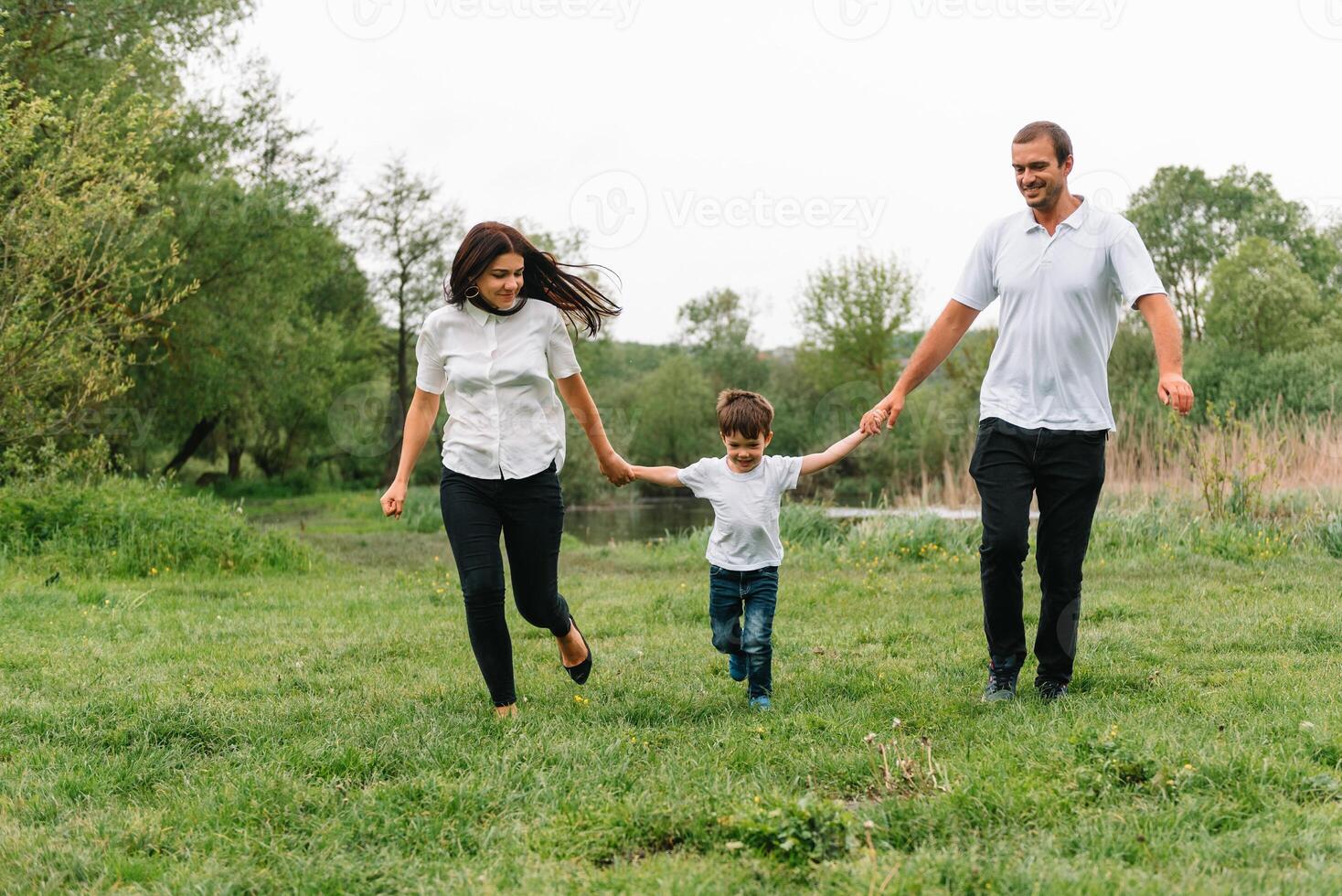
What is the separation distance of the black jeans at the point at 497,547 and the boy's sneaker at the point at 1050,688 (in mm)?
2234

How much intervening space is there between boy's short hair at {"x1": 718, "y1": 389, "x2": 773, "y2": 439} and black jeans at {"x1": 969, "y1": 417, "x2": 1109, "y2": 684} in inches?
38.4

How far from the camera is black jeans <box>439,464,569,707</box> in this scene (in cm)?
469

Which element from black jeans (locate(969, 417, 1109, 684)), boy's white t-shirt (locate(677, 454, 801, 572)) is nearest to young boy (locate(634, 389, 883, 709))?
boy's white t-shirt (locate(677, 454, 801, 572))

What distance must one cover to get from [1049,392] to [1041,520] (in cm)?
61

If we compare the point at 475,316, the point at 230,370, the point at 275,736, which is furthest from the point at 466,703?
the point at 230,370

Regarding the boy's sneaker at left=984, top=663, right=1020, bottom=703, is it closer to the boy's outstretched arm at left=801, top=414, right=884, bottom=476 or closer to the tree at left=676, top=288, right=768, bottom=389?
the boy's outstretched arm at left=801, top=414, right=884, bottom=476

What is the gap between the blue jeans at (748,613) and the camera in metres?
4.95

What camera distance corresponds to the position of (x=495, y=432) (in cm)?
468

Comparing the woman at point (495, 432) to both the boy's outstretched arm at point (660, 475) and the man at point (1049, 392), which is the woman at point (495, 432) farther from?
the man at point (1049, 392)

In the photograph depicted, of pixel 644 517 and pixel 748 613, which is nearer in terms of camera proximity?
pixel 748 613

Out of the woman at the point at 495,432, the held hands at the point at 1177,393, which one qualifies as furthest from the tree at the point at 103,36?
the held hands at the point at 1177,393

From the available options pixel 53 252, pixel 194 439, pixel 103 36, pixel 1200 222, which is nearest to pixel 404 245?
pixel 194 439

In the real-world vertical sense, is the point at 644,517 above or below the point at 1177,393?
below

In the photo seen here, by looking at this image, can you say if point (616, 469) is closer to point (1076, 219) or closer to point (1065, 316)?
point (1065, 316)
